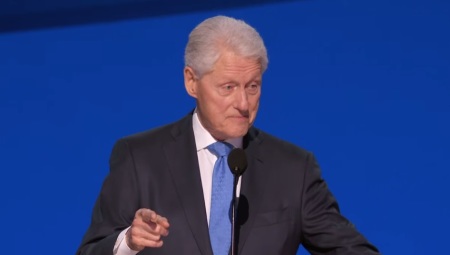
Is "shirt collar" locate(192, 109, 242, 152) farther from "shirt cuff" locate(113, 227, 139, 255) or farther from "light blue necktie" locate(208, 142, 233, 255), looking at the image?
"shirt cuff" locate(113, 227, 139, 255)

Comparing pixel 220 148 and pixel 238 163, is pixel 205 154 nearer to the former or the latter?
pixel 220 148

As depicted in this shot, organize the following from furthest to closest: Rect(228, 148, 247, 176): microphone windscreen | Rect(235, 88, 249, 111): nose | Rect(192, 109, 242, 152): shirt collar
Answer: Rect(192, 109, 242, 152): shirt collar, Rect(235, 88, 249, 111): nose, Rect(228, 148, 247, 176): microphone windscreen

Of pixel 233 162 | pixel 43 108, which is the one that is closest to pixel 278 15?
pixel 43 108

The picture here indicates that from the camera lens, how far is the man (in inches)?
67.8

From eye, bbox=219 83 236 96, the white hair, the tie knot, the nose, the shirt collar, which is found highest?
the white hair

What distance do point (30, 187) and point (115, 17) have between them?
1.87 feet

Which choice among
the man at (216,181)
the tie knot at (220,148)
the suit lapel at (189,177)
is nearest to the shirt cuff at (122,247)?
the man at (216,181)

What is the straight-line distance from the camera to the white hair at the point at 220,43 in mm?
1723

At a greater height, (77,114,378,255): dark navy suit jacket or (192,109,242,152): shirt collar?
(192,109,242,152): shirt collar

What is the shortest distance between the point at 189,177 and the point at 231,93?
18 centimetres

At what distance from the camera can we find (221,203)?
1.76 meters

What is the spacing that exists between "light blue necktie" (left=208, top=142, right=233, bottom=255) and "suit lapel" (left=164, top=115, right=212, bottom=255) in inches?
0.7

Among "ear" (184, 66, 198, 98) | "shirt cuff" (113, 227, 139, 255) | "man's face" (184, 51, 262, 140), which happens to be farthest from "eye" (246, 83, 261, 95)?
"shirt cuff" (113, 227, 139, 255)

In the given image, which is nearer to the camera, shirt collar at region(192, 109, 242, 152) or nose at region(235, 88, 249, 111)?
nose at region(235, 88, 249, 111)
